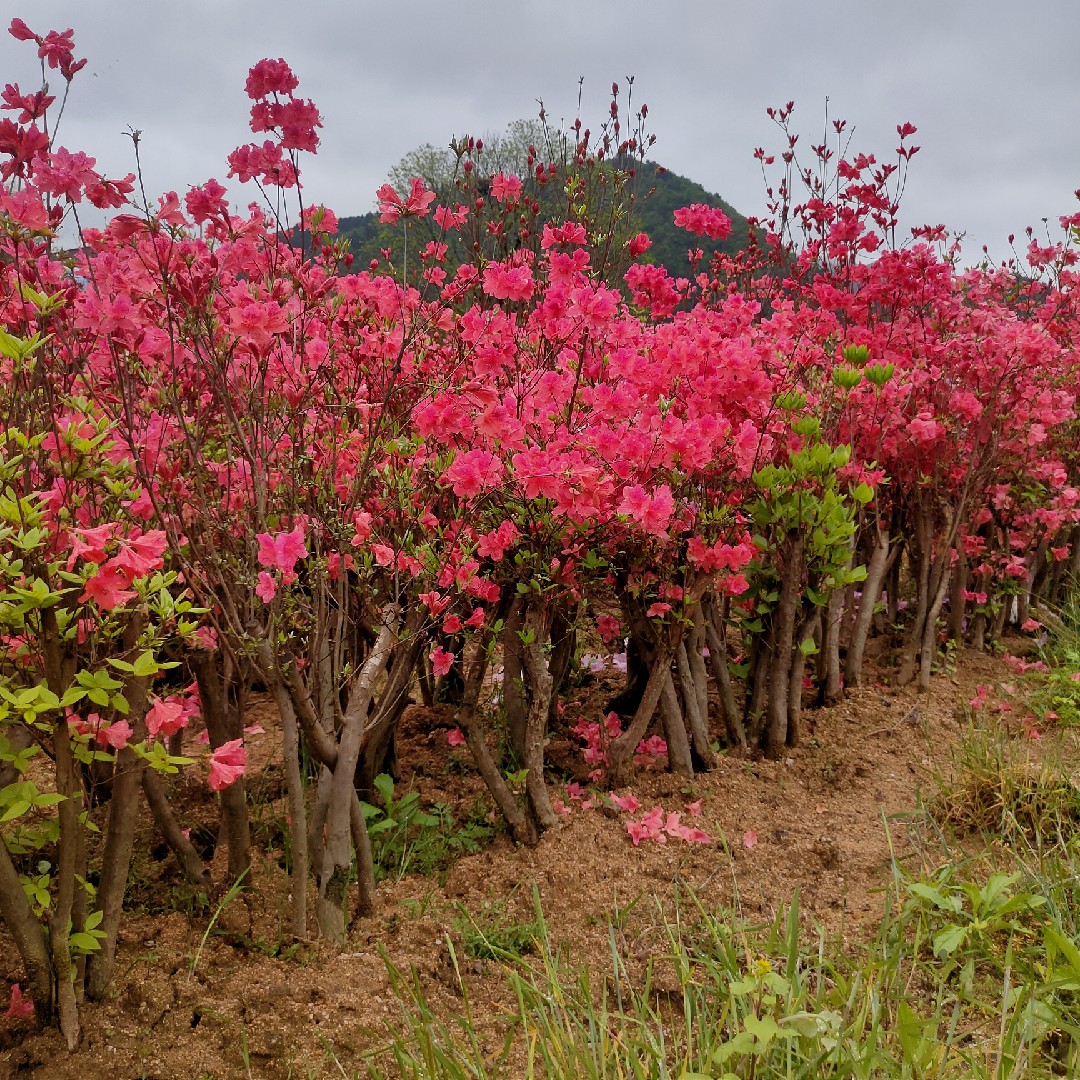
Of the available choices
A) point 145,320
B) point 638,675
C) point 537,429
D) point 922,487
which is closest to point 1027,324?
point 922,487

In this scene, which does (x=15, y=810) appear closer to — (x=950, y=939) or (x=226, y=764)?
(x=226, y=764)

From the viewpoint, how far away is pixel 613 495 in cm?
274

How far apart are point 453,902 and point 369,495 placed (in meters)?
1.27

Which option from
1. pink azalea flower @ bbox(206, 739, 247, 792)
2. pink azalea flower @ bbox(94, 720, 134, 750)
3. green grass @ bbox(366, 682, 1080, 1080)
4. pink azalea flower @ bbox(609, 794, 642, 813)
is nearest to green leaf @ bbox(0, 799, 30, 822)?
pink azalea flower @ bbox(94, 720, 134, 750)

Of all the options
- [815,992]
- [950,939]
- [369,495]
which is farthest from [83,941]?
[950,939]

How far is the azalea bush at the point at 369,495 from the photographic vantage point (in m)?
1.90

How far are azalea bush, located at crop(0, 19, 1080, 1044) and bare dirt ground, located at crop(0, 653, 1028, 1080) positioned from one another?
4.3 inches

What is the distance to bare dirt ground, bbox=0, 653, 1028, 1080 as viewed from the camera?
77.7 inches

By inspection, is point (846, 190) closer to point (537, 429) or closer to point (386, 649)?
point (537, 429)

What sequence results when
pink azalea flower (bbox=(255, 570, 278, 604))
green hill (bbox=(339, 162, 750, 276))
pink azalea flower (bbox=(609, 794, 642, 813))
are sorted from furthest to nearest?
green hill (bbox=(339, 162, 750, 276)) → pink azalea flower (bbox=(609, 794, 642, 813)) → pink azalea flower (bbox=(255, 570, 278, 604))

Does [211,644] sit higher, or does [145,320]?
[145,320]

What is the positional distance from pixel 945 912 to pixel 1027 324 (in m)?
3.02

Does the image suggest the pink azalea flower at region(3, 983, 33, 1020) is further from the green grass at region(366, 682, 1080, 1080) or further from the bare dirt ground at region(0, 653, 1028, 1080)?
the green grass at region(366, 682, 1080, 1080)

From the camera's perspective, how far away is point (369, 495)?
2.64m
